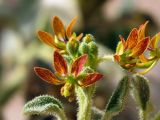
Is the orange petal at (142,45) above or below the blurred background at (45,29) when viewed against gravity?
below

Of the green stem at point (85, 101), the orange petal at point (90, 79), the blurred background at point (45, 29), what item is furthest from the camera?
the blurred background at point (45, 29)

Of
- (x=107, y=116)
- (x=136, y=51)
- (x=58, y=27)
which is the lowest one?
(x=107, y=116)

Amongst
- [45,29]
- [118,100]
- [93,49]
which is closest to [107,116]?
[118,100]

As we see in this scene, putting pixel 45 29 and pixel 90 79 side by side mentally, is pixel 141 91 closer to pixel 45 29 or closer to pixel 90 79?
pixel 90 79

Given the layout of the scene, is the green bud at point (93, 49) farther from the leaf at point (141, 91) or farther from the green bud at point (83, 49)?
the leaf at point (141, 91)

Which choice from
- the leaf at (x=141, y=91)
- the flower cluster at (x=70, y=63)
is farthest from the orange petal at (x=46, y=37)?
the leaf at (x=141, y=91)
